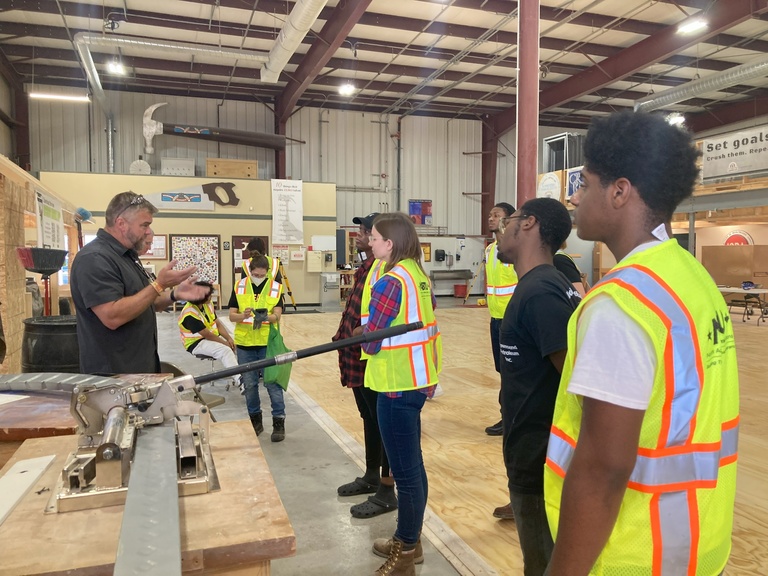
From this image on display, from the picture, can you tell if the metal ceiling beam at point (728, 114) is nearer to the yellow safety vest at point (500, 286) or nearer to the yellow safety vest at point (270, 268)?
the yellow safety vest at point (500, 286)

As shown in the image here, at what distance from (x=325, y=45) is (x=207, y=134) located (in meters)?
5.14

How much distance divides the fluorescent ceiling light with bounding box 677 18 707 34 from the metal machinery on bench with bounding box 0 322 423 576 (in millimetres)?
11541

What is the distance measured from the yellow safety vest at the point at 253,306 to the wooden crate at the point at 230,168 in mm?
10741

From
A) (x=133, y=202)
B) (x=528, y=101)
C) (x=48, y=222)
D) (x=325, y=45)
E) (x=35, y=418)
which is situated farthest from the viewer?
(x=325, y=45)

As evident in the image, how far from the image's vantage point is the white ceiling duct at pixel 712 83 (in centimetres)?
1078

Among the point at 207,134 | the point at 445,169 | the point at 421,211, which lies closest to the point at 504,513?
the point at 207,134

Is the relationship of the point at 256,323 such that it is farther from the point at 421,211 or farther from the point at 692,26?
the point at 421,211

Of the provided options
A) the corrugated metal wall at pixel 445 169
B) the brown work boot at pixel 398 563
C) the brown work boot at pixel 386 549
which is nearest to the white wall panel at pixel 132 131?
the corrugated metal wall at pixel 445 169

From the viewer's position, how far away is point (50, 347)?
3.20 m

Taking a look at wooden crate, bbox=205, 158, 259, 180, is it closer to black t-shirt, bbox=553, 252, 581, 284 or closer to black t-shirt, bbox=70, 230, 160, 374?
black t-shirt, bbox=70, 230, 160, 374

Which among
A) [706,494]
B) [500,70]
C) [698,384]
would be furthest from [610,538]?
[500,70]

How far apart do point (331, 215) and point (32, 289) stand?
35.4 ft

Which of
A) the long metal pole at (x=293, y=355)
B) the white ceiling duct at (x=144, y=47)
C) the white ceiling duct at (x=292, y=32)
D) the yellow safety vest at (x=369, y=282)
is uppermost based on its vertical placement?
the white ceiling duct at (x=144, y=47)

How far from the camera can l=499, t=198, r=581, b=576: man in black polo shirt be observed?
1.58m
